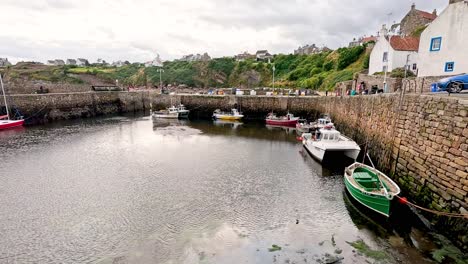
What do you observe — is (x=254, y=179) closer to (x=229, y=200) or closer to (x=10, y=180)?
(x=229, y=200)

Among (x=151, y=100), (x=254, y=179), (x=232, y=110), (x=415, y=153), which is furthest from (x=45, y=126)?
(x=415, y=153)

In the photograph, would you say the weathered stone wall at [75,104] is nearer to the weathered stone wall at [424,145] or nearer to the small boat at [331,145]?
the small boat at [331,145]

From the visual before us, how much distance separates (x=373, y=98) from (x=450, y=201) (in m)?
10.4

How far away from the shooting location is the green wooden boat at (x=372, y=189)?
1115cm

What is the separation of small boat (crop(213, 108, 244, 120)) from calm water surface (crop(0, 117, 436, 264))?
14.1 metres

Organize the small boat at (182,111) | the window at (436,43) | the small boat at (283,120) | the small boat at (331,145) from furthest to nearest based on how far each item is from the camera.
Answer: the small boat at (182,111), the small boat at (283,120), the window at (436,43), the small boat at (331,145)

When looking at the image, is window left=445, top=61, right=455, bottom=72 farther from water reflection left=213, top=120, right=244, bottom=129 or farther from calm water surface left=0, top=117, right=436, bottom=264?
water reflection left=213, top=120, right=244, bottom=129

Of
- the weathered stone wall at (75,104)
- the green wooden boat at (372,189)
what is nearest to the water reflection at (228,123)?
the weathered stone wall at (75,104)

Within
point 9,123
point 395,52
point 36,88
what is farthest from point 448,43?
point 36,88

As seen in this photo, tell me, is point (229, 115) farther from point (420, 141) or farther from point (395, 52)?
point (420, 141)

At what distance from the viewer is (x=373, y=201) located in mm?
11539

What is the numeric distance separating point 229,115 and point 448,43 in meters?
24.2

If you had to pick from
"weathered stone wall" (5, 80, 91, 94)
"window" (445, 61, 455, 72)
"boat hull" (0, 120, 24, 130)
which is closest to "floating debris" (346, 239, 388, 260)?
"window" (445, 61, 455, 72)

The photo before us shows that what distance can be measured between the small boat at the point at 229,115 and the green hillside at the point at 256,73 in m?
14.9
